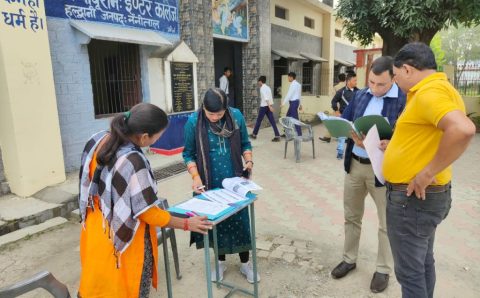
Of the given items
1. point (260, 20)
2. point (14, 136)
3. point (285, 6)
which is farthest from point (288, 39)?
point (14, 136)

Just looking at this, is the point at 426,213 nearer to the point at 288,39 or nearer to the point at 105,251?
the point at 105,251

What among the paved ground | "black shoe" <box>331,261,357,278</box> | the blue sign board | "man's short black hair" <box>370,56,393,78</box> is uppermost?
the blue sign board

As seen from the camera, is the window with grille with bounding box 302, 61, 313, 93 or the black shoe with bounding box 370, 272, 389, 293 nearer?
the black shoe with bounding box 370, 272, 389, 293

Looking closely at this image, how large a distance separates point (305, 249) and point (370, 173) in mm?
1143

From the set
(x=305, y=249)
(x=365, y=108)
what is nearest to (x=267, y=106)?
(x=305, y=249)

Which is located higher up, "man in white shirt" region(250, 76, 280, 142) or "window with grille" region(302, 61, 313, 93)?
"window with grille" region(302, 61, 313, 93)

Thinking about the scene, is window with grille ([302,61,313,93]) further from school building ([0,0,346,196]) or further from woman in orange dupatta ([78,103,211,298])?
woman in orange dupatta ([78,103,211,298])

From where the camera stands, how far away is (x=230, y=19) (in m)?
9.52

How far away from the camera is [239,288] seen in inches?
109

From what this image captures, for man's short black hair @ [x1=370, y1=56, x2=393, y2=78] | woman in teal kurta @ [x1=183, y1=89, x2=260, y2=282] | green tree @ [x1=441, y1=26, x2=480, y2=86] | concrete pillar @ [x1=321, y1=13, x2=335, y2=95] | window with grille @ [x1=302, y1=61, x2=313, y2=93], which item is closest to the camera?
man's short black hair @ [x1=370, y1=56, x2=393, y2=78]

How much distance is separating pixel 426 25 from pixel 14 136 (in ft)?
24.8

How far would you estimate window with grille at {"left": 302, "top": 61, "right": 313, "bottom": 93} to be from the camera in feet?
47.9

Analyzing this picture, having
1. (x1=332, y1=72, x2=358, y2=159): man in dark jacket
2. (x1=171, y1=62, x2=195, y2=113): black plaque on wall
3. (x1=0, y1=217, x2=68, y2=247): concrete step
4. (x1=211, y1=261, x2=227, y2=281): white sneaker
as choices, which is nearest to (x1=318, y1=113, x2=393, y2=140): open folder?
(x1=211, y1=261, x2=227, y2=281): white sneaker

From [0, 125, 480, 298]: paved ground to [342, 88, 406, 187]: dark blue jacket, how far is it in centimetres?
94
